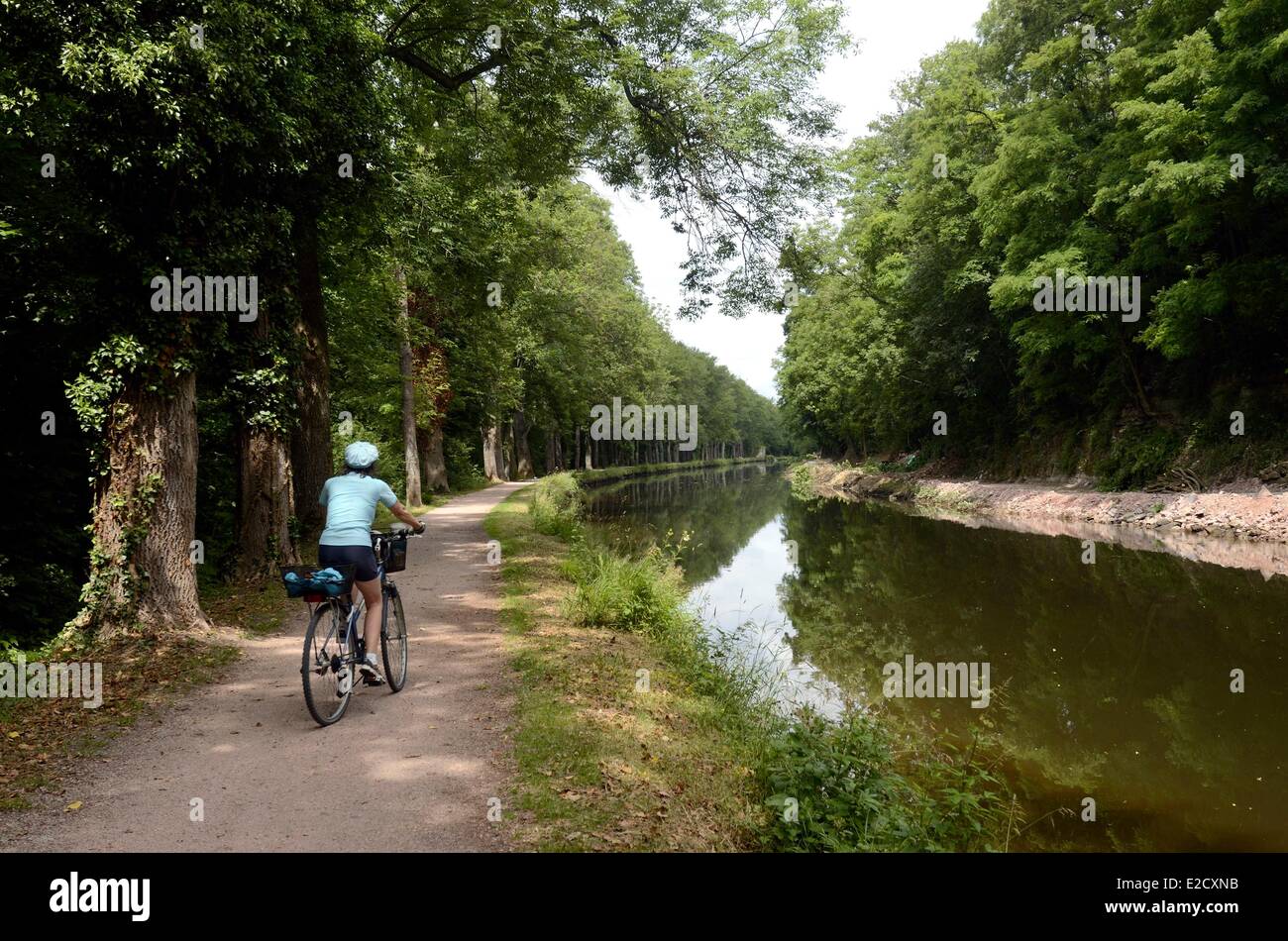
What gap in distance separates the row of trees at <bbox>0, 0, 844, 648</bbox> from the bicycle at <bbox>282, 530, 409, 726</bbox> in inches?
109

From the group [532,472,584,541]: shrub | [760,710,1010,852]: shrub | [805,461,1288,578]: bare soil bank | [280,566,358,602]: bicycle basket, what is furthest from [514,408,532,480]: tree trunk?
[760,710,1010,852]: shrub

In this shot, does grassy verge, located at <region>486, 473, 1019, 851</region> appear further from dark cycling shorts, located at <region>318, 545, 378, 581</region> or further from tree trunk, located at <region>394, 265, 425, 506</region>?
tree trunk, located at <region>394, 265, 425, 506</region>

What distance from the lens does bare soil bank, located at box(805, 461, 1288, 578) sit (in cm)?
1539

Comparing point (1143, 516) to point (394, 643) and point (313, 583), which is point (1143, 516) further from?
point (313, 583)

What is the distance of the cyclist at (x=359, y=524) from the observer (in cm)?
560

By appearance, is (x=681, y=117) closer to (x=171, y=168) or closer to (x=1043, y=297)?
(x=171, y=168)

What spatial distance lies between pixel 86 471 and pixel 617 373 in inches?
1381

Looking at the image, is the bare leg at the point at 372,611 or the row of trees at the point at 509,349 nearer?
the bare leg at the point at 372,611

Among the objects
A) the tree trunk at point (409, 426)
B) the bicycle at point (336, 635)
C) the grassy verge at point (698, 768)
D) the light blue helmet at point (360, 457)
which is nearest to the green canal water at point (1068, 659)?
the grassy verge at point (698, 768)

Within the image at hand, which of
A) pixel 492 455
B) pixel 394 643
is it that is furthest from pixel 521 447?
pixel 394 643

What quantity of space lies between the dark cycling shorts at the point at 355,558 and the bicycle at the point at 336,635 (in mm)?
52

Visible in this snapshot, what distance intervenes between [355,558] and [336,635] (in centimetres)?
62

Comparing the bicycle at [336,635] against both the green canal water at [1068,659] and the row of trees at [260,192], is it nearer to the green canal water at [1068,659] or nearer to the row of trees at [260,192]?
the row of trees at [260,192]

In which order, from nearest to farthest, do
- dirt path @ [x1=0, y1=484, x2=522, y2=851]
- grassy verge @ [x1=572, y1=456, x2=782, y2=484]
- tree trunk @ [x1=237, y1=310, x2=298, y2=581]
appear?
dirt path @ [x1=0, y1=484, x2=522, y2=851] → tree trunk @ [x1=237, y1=310, x2=298, y2=581] → grassy verge @ [x1=572, y1=456, x2=782, y2=484]
